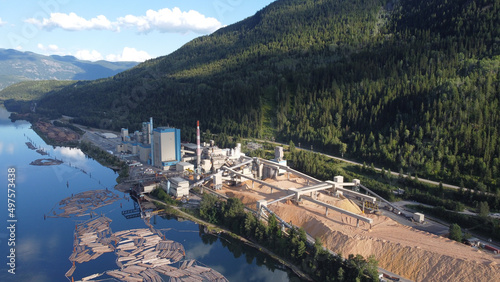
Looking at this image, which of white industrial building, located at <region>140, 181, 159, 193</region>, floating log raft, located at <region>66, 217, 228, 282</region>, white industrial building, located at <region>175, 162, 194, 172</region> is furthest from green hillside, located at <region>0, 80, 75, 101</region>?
floating log raft, located at <region>66, 217, 228, 282</region>

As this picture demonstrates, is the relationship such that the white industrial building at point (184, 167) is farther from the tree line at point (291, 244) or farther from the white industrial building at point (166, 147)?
the tree line at point (291, 244)

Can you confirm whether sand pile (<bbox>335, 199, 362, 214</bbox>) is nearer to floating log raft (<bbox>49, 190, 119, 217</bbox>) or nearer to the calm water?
the calm water

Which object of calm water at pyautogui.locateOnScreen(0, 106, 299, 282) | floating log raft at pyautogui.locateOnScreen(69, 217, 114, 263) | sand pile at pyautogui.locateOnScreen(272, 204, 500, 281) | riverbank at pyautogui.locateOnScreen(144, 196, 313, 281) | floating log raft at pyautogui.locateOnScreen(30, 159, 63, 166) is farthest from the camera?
floating log raft at pyautogui.locateOnScreen(30, 159, 63, 166)

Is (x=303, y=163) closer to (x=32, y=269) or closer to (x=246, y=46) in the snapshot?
(x=32, y=269)

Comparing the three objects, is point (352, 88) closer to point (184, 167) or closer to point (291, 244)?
point (184, 167)

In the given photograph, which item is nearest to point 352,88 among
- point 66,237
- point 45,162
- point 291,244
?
point 291,244

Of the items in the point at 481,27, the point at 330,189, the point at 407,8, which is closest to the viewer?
the point at 330,189

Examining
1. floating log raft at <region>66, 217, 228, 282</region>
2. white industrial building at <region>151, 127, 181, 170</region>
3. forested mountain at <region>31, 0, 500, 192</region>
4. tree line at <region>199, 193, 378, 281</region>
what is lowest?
floating log raft at <region>66, 217, 228, 282</region>

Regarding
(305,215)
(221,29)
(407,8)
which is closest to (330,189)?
(305,215)
